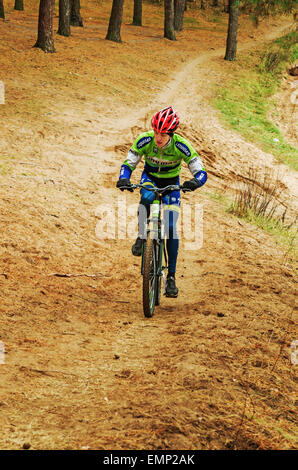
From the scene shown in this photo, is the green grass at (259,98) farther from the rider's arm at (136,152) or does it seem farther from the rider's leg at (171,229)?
the rider's leg at (171,229)

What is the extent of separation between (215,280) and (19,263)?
3189mm

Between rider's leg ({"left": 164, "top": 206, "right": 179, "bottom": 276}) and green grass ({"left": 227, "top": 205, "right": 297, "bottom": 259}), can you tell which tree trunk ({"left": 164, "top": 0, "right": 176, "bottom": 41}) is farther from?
rider's leg ({"left": 164, "top": 206, "right": 179, "bottom": 276})

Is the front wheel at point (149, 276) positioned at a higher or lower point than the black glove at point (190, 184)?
lower

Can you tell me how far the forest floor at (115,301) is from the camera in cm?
361

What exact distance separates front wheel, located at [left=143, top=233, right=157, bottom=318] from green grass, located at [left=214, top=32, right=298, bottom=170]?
11.7 metres

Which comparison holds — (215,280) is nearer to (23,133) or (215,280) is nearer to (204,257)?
(204,257)

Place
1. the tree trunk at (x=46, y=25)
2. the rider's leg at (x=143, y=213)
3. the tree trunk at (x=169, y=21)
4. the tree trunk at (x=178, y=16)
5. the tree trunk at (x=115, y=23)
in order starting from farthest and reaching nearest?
the tree trunk at (x=178, y=16), the tree trunk at (x=169, y=21), the tree trunk at (x=115, y=23), the tree trunk at (x=46, y=25), the rider's leg at (x=143, y=213)

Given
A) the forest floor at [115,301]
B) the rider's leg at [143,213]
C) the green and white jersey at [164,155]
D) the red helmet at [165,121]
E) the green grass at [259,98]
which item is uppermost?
the red helmet at [165,121]

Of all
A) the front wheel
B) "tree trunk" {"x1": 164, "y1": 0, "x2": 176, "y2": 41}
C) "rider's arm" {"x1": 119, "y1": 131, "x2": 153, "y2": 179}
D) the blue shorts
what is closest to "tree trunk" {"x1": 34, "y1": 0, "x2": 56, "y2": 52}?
"tree trunk" {"x1": 164, "y1": 0, "x2": 176, "y2": 41}

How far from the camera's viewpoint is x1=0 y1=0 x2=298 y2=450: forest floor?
3613 millimetres

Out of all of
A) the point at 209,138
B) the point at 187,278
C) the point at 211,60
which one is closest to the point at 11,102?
the point at 209,138

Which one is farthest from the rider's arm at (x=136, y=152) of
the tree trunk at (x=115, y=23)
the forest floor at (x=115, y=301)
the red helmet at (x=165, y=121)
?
the tree trunk at (x=115, y=23)

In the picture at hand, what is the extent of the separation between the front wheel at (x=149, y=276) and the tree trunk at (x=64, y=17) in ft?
66.2

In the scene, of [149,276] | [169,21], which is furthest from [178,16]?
[149,276]
